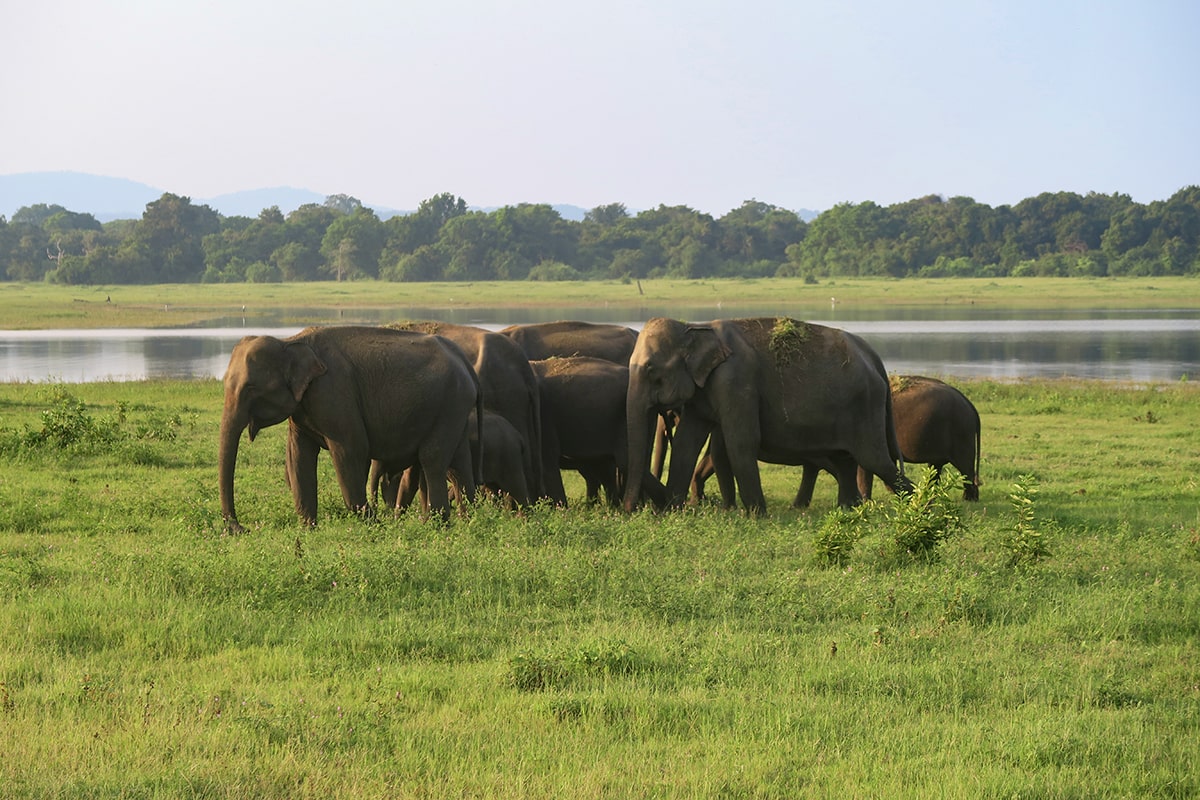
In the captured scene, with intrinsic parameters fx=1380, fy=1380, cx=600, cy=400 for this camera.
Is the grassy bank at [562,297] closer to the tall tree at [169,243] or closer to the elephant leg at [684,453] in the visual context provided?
the tall tree at [169,243]

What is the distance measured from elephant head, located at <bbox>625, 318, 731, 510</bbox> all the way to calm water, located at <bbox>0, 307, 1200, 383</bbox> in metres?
20.8

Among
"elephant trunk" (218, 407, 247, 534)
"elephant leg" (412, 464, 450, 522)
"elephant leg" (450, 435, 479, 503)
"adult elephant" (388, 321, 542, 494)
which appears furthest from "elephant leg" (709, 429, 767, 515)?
"elephant trunk" (218, 407, 247, 534)

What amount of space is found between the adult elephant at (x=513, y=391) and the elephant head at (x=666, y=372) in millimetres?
881

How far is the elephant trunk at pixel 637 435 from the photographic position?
12.1 meters

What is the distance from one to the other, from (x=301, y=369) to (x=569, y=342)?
16.2 ft

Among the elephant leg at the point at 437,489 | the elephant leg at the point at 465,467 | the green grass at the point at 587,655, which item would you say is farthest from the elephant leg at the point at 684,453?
the elephant leg at the point at 437,489

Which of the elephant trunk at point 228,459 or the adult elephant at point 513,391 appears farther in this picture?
the adult elephant at point 513,391

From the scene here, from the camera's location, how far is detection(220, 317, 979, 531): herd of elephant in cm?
1059

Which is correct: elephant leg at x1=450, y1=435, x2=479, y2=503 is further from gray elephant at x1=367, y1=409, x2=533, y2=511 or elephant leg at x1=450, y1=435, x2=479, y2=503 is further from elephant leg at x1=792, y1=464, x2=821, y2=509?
elephant leg at x1=792, y1=464, x2=821, y2=509

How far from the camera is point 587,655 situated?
6.55 metres

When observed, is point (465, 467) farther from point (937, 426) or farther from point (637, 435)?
point (937, 426)

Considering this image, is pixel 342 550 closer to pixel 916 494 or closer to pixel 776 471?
pixel 916 494

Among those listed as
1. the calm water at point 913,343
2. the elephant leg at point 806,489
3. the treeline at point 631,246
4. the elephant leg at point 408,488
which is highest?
the treeline at point 631,246

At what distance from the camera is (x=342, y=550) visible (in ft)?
28.2
